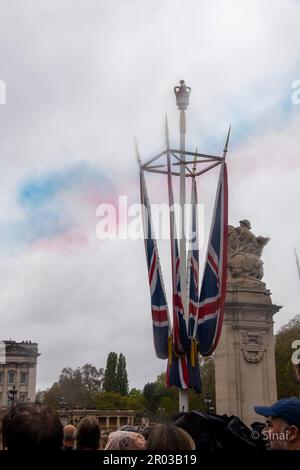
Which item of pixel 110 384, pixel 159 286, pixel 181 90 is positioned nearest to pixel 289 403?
pixel 159 286

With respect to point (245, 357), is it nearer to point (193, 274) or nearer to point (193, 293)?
point (193, 274)

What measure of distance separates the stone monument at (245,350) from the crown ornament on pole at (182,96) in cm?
1274

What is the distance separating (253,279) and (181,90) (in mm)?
14506

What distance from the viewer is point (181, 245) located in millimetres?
18516

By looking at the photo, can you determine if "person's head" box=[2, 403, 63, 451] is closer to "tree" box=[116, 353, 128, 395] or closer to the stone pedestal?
the stone pedestal

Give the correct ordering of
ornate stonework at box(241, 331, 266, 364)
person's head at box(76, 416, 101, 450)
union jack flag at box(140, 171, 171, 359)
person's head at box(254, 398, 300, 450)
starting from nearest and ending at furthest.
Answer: person's head at box(254, 398, 300, 450) < person's head at box(76, 416, 101, 450) < union jack flag at box(140, 171, 171, 359) < ornate stonework at box(241, 331, 266, 364)

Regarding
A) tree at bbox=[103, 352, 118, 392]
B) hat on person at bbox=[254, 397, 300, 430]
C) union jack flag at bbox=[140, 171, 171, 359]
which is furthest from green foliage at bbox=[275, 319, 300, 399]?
tree at bbox=[103, 352, 118, 392]

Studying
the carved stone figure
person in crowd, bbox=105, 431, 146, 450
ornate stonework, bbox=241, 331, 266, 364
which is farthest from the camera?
the carved stone figure

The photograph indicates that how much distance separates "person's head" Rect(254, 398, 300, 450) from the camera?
4324 millimetres

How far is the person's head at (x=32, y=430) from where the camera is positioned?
3957 millimetres

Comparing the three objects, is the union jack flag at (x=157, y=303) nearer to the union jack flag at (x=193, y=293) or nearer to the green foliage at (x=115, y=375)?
the union jack flag at (x=193, y=293)

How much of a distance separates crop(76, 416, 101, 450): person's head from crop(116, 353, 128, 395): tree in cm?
11659

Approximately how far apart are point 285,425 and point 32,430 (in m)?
1.67
